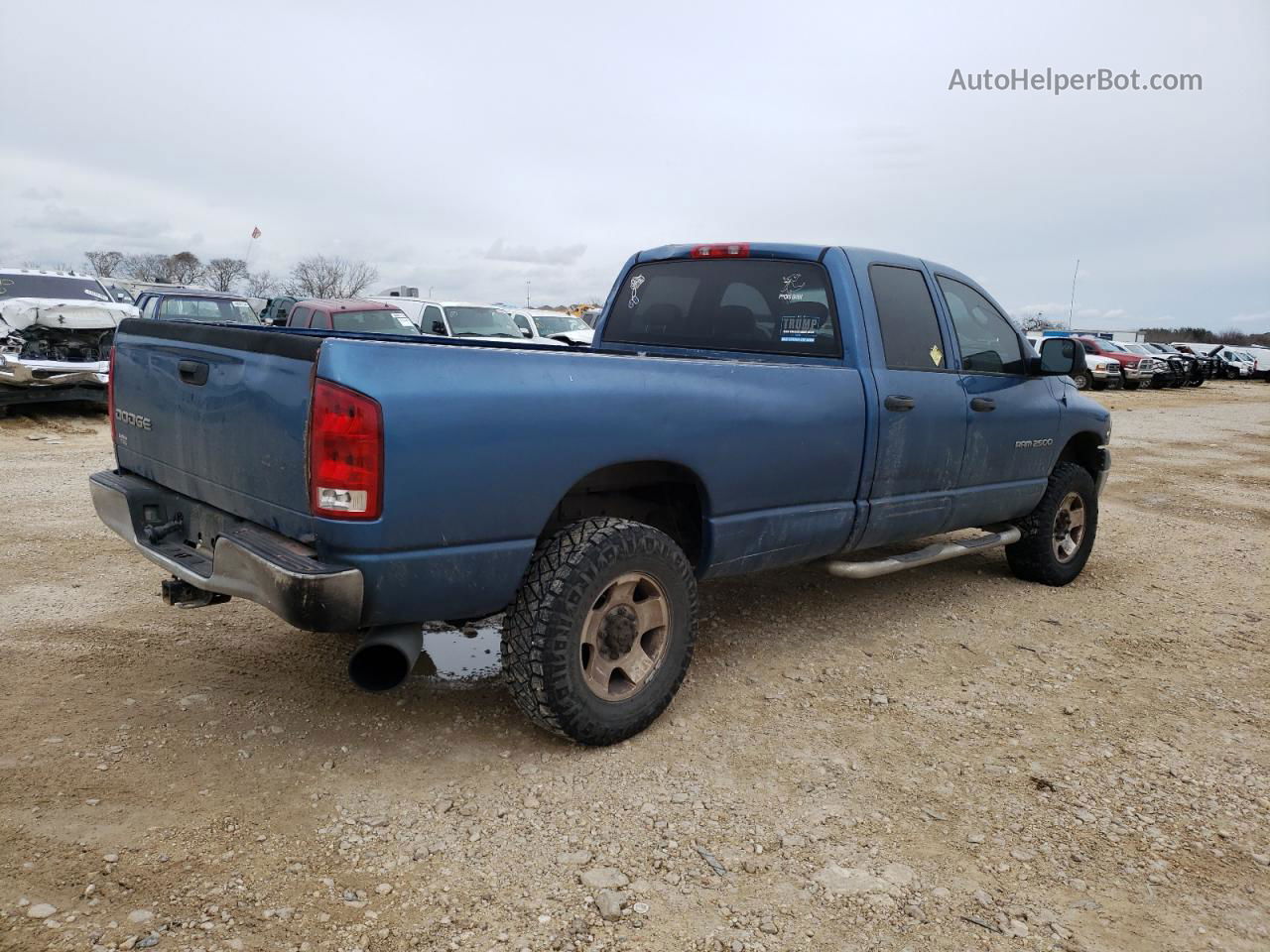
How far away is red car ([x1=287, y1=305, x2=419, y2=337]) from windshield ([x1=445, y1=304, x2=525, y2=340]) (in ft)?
6.78

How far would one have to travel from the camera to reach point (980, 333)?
524cm

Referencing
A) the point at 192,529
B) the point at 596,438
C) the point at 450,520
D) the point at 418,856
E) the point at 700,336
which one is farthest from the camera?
the point at 700,336

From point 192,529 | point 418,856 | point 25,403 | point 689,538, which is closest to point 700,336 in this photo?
point 689,538

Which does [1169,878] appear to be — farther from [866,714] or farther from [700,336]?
[700,336]

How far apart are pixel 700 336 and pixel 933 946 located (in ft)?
10.1

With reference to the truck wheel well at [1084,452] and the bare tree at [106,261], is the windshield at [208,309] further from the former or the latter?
the bare tree at [106,261]

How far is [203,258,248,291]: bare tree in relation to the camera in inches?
2763

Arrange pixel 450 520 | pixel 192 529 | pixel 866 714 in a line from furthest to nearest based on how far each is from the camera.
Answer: pixel 866 714
pixel 192 529
pixel 450 520

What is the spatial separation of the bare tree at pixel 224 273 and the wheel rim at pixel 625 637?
242 ft

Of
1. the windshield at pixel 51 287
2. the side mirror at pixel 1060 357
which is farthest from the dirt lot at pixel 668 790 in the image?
the windshield at pixel 51 287

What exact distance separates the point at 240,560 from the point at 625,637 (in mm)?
1335

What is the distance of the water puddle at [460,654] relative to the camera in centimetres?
406

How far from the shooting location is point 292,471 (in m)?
2.86

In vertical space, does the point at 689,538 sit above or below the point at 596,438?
below
